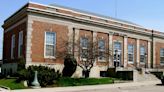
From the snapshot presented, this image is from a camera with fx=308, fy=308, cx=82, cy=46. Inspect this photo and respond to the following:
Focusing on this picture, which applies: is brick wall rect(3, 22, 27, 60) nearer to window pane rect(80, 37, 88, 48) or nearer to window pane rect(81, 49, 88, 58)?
window pane rect(81, 49, 88, 58)

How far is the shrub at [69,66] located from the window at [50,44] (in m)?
1.93

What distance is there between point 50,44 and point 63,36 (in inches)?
89.3

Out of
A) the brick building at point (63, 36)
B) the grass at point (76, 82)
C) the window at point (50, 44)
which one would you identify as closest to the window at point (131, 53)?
the brick building at point (63, 36)

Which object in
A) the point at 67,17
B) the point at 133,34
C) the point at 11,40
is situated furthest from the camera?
the point at 133,34

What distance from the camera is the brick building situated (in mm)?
37406

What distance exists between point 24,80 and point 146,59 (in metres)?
28.5

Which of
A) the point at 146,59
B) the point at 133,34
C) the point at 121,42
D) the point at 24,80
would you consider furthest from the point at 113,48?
the point at 24,80

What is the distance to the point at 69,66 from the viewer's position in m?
39.4

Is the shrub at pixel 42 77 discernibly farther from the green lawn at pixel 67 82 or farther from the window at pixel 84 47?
the window at pixel 84 47

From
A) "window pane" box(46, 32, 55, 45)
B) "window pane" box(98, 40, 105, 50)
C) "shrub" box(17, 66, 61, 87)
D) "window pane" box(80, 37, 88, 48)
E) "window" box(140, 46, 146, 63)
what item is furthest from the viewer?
"window" box(140, 46, 146, 63)

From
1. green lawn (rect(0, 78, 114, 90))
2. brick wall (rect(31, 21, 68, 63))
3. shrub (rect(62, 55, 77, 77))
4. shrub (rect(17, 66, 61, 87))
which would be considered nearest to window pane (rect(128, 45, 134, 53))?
shrub (rect(62, 55, 77, 77))

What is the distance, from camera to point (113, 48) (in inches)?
1853

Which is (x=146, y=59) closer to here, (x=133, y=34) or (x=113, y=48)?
(x=133, y=34)

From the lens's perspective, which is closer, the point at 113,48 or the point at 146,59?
the point at 113,48
